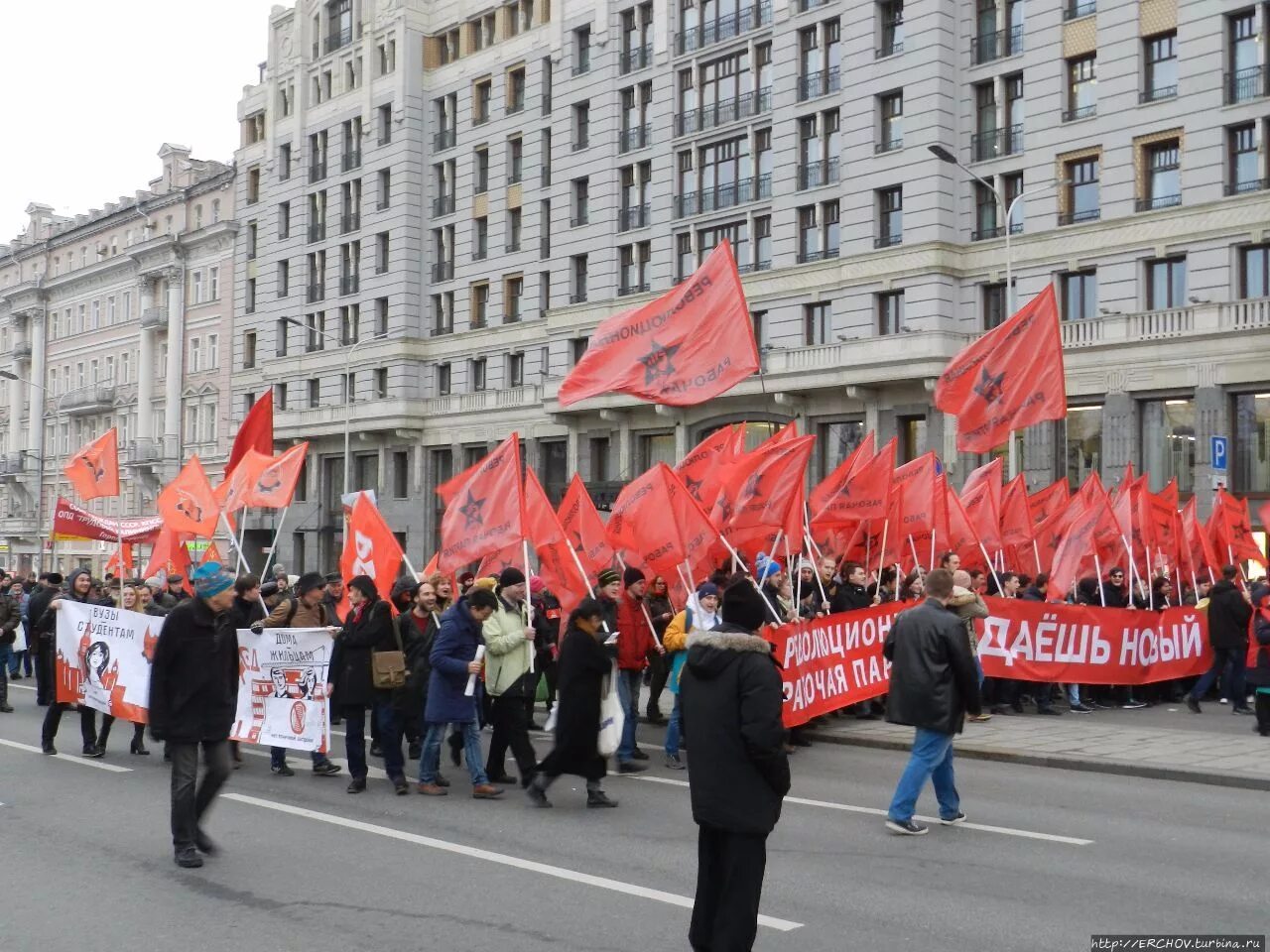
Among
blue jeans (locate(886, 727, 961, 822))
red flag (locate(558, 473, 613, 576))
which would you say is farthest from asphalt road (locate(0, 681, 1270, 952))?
red flag (locate(558, 473, 613, 576))

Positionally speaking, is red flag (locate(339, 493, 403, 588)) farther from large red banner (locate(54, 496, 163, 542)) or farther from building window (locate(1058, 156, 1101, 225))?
building window (locate(1058, 156, 1101, 225))

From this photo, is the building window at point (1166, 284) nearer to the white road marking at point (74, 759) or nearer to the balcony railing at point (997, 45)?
the balcony railing at point (997, 45)

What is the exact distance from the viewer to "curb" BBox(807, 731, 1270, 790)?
37.6ft

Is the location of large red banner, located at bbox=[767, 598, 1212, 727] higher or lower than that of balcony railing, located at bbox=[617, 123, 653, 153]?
lower

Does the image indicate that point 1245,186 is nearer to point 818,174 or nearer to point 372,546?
point 818,174

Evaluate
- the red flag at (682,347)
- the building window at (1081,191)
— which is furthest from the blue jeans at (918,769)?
the building window at (1081,191)

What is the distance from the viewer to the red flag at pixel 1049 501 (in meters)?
23.0

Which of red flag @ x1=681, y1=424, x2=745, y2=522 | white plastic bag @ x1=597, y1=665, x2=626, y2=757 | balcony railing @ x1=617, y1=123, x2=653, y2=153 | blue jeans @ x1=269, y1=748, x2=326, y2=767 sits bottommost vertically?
blue jeans @ x1=269, y1=748, x2=326, y2=767

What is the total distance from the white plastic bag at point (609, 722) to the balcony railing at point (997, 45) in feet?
101

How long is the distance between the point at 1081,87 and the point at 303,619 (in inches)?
1151

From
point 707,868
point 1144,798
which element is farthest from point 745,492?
point 707,868

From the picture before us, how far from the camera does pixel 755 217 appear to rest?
4278 cm

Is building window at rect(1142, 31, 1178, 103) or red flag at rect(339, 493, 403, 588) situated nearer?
red flag at rect(339, 493, 403, 588)

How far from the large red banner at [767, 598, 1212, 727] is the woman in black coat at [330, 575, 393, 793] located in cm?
360
